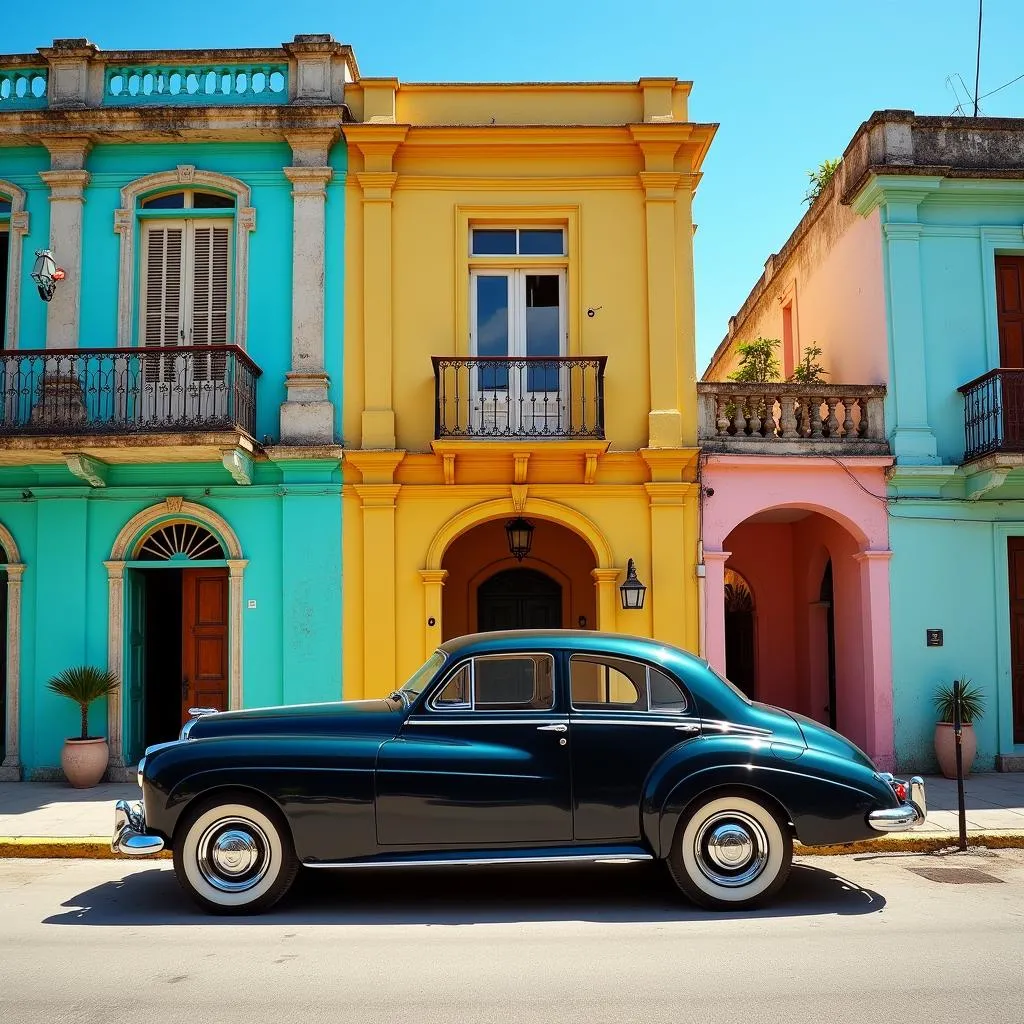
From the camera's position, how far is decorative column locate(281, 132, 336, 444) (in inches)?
477

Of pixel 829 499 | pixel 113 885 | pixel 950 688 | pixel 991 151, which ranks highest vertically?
pixel 991 151

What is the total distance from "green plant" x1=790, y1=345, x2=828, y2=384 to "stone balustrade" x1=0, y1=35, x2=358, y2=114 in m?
7.23

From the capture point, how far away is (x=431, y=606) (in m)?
12.0

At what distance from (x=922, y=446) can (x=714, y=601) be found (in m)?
3.16

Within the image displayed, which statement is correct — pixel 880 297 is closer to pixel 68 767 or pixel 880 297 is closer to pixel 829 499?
pixel 829 499

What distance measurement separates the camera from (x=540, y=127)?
12.3 metres

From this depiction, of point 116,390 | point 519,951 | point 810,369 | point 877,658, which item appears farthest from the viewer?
point 810,369

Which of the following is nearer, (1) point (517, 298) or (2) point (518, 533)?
(2) point (518, 533)

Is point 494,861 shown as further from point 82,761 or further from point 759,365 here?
point 759,365

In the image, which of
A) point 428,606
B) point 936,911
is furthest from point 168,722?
point 936,911

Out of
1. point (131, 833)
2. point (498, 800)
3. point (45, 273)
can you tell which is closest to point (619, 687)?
point (498, 800)

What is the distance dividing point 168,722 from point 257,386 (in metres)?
4.47

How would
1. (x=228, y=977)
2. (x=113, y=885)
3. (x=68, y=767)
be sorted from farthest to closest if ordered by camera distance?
(x=68, y=767), (x=113, y=885), (x=228, y=977)

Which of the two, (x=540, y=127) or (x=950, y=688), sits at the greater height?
(x=540, y=127)
